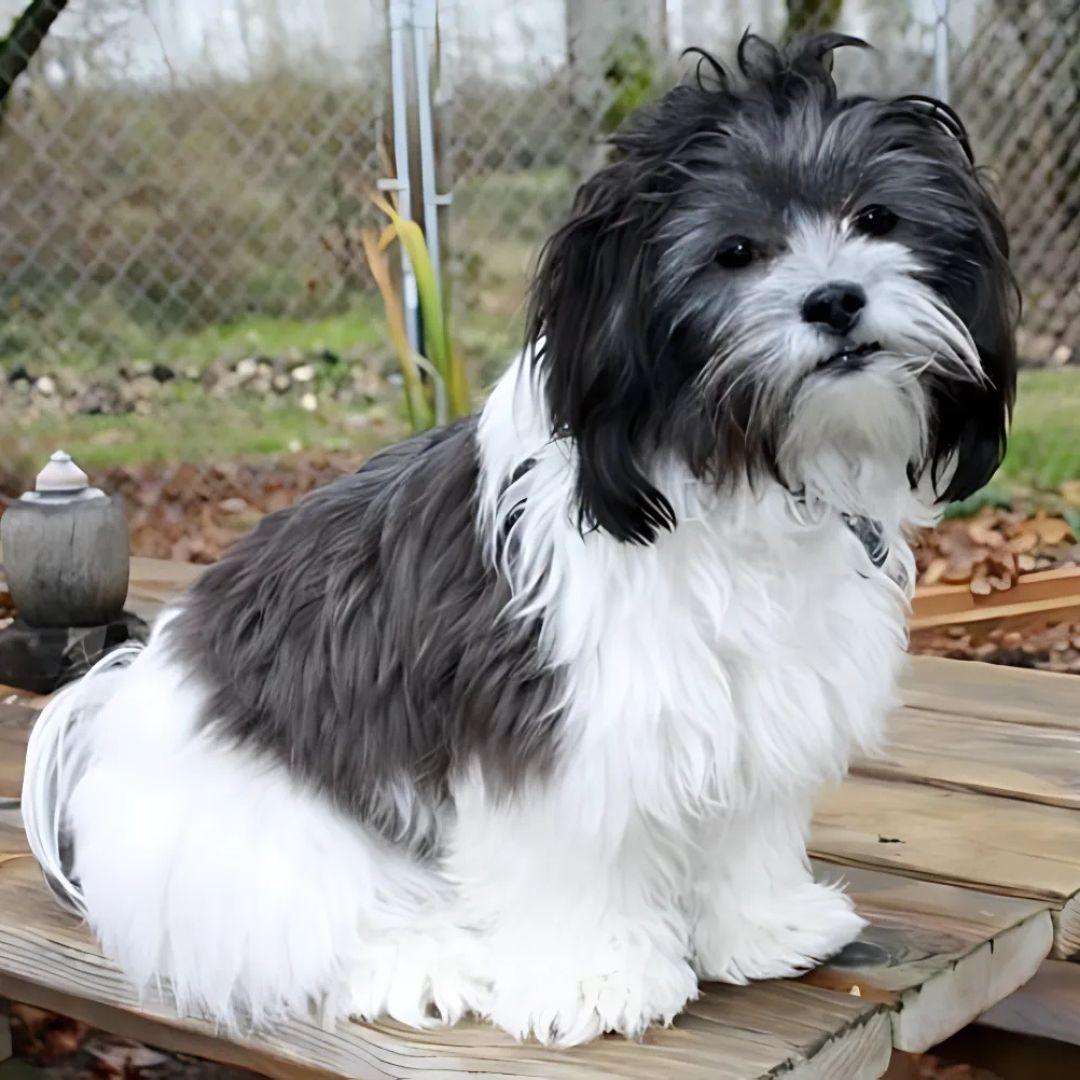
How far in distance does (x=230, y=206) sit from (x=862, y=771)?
401cm

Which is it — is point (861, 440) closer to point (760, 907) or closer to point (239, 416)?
point (760, 907)

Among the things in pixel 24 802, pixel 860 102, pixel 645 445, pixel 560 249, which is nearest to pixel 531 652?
pixel 645 445

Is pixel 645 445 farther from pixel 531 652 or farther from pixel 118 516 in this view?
pixel 118 516

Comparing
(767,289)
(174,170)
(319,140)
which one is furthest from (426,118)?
(767,289)

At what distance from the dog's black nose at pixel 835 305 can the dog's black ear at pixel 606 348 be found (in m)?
0.16

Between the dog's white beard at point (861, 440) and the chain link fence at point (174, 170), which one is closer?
the dog's white beard at point (861, 440)

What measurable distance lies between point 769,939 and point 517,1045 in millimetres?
322

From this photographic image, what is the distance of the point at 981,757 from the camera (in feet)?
8.25

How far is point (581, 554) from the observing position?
5.43 feet

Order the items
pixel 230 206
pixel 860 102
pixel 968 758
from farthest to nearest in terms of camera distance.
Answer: pixel 230 206
pixel 968 758
pixel 860 102

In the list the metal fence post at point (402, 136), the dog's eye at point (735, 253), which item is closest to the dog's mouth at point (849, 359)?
the dog's eye at point (735, 253)

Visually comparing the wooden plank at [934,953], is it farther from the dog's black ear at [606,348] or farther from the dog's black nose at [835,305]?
the dog's black nose at [835,305]

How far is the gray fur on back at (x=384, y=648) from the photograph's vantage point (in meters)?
1.69

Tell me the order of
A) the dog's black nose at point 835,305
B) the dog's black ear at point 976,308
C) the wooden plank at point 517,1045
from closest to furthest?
the dog's black nose at point 835,305
the dog's black ear at point 976,308
the wooden plank at point 517,1045
